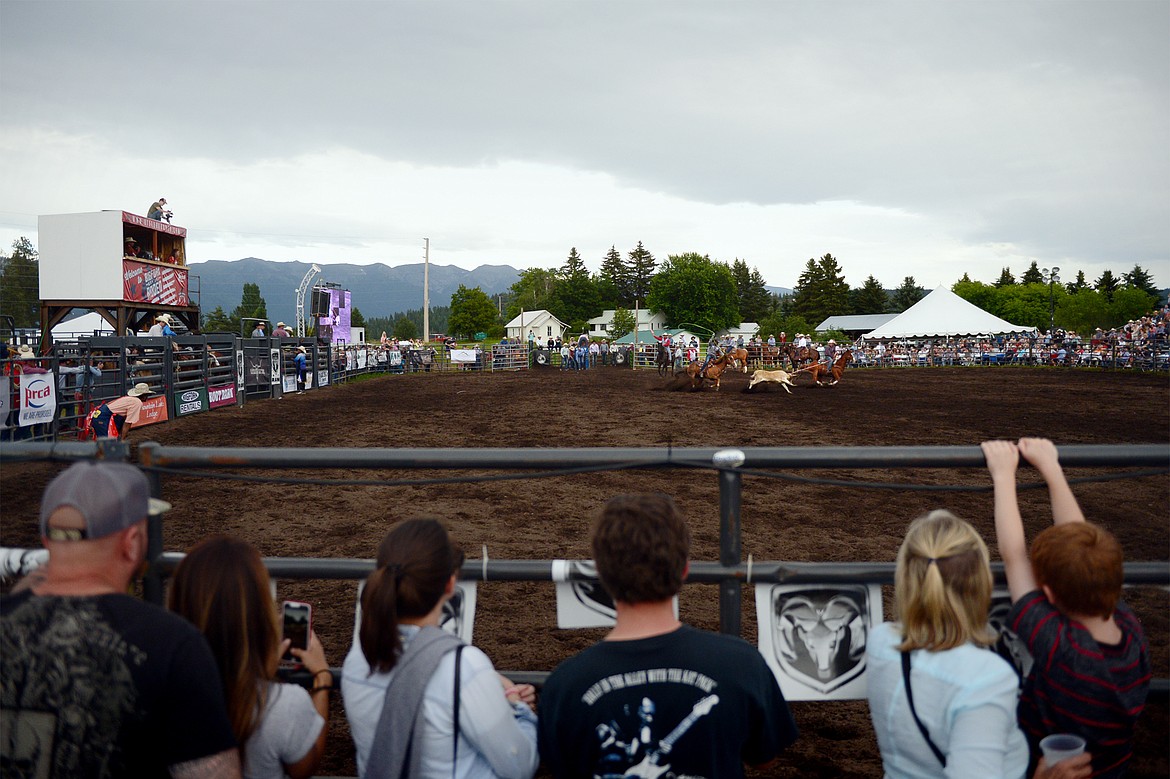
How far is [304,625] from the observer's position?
95.2 inches

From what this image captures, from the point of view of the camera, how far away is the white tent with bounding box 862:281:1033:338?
5616 centimetres

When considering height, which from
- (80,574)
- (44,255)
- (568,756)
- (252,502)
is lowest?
(252,502)

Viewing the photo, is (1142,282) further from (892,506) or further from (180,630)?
(180,630)

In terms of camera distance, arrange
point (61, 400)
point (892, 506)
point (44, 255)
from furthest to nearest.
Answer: point (44, 255) < point (61, 400) < point (892, 506)

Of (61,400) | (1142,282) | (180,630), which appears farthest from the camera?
(1142,282)

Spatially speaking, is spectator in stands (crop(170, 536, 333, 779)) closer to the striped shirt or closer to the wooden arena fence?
the wooden arena fence

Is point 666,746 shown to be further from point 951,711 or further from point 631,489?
point 631,489

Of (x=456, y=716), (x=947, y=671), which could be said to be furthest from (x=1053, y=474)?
(x=456, y=716)

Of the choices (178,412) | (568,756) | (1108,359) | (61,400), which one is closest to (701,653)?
(568,756)

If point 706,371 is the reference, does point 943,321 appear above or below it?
above

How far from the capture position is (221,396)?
20.0 meters

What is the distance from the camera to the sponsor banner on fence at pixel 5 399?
454 inches

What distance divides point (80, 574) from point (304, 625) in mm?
819

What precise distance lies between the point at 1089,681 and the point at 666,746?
1.18 metres
